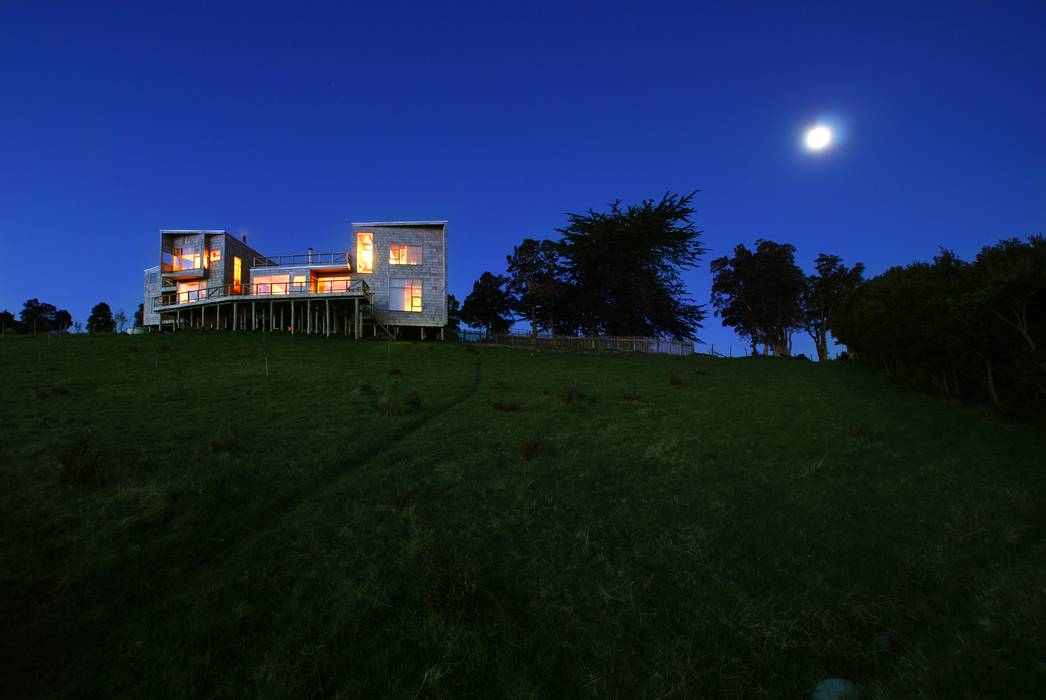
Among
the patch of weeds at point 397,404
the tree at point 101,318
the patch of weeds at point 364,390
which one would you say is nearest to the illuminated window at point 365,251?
the patch of weeds at point 364,390

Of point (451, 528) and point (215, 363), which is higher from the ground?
point (215, 363)

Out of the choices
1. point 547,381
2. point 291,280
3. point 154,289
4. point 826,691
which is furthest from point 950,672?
point 154,289

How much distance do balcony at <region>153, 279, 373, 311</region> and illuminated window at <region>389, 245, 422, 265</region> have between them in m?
3.64

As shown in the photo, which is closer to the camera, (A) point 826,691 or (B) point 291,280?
(A) point 826,691

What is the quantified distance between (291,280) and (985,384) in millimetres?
47658

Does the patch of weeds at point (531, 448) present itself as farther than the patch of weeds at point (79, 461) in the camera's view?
Yes

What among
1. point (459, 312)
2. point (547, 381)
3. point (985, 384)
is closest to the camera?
point (985, 384)

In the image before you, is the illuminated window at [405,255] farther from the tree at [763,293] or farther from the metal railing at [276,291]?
the tree at [763,293]

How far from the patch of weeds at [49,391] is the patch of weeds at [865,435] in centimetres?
2425

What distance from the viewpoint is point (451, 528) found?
6.60 metres

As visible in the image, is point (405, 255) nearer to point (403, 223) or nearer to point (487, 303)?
point (403, 223)

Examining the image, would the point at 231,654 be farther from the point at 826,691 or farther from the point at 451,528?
the point at 826,691

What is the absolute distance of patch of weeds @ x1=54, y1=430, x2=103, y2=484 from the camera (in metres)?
7.54

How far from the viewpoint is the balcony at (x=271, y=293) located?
3800 cm
